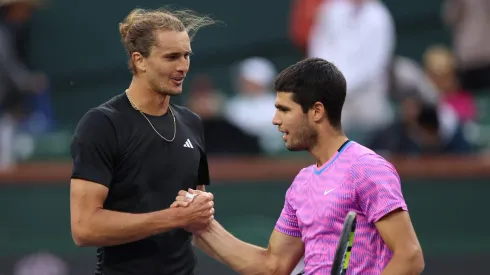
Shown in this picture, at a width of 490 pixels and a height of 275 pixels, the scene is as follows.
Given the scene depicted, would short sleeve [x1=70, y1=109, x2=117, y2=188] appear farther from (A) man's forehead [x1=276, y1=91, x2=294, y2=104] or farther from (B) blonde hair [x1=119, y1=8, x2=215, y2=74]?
(A) man's forehead [x1=276, y1=91, x2=294, y2=104]

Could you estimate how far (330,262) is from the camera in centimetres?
470

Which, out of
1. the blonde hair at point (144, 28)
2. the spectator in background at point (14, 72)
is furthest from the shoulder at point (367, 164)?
the spectator in background at point (14, 72)

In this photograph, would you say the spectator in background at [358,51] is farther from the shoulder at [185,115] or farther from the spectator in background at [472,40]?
the shoulder at [185,115]

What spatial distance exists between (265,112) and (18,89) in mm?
2660

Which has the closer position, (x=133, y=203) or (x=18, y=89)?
(x=133, y=203)

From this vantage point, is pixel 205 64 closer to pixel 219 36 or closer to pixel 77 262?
pixel 219 36

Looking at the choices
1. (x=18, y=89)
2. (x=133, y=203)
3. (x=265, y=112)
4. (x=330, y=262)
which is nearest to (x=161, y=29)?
(x=133, y=203)

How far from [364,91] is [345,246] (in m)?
5.43

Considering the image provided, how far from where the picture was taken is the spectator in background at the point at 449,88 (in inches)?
402

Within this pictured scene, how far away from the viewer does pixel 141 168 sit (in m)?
5.05

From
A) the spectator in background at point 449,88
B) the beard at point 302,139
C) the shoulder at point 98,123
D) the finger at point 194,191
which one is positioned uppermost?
the shoulder at point 98,123

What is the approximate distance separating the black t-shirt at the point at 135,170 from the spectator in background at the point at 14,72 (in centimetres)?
573

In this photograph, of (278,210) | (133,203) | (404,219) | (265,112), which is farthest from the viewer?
(265,112)

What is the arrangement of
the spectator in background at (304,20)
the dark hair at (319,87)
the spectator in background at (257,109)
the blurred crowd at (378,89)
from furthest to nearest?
the spectator in background at (257,109)
the spectator in background at (304,20)
the blurred crowd at (378,89)
the dark hair at (319,87)
